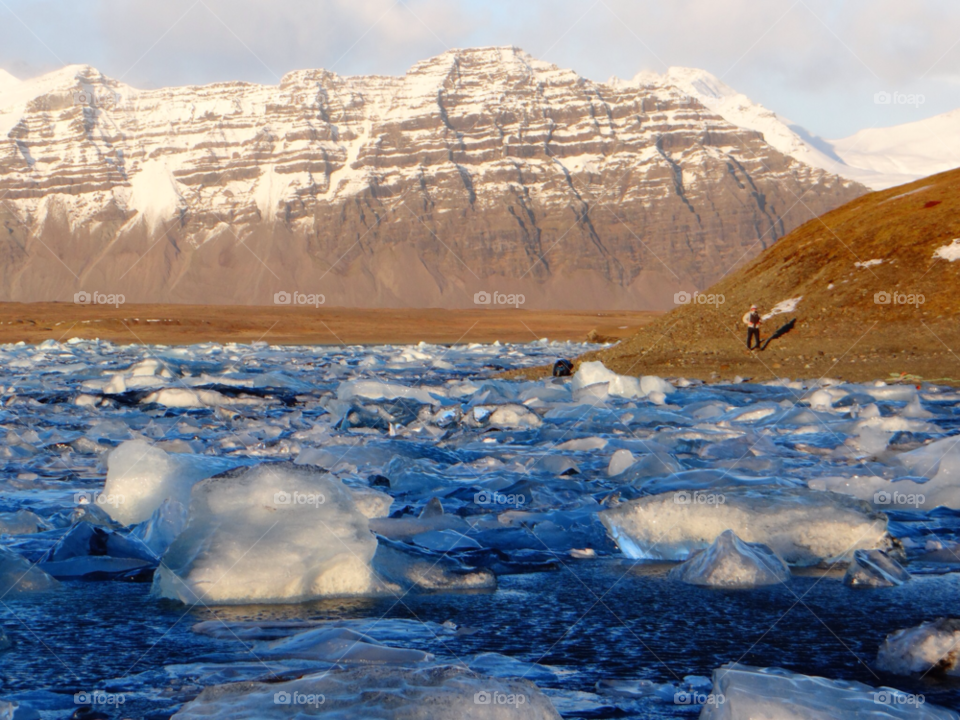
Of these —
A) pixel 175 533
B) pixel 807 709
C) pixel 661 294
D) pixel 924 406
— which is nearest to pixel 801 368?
pixel 924 406

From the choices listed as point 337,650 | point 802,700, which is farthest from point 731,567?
point 337,650

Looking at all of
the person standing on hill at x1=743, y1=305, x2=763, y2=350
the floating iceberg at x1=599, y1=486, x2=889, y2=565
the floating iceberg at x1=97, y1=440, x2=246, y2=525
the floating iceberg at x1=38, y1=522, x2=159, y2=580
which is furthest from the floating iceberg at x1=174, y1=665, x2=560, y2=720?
the person standing on hill at x1=743, y1=305, x2=763, y2=350

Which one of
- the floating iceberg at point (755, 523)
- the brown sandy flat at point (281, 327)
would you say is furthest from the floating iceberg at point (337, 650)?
the brown sandy flat at point (281, 327)

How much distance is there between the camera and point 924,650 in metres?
3.09

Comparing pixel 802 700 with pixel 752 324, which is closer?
pixel 802 700

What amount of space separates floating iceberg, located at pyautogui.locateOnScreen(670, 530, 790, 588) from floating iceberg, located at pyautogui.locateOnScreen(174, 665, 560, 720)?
1.79 m

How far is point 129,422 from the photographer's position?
39.3ft

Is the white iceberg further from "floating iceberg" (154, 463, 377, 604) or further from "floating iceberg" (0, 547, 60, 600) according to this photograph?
"floating iceberg" (0, 547, 60, 600)

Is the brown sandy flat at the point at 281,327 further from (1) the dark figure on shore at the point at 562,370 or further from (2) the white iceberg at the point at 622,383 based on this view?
(2) the white iceberg at the point at 622,383

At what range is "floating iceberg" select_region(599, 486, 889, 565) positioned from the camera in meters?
4.78

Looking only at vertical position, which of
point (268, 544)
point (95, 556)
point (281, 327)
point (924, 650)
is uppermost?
point (281, 327)

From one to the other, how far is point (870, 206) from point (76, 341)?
3695 centimetres

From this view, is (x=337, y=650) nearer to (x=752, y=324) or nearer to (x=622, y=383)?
(x=622, y=383)

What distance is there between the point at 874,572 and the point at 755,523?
2.37ft
